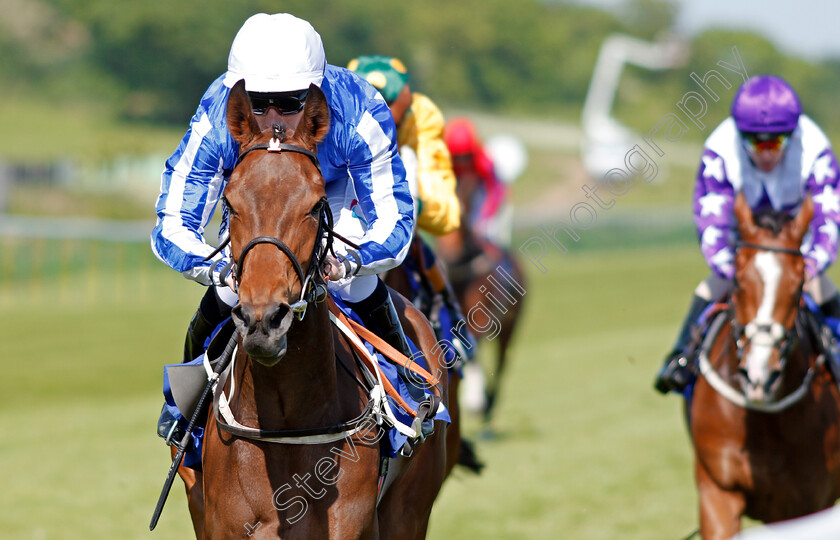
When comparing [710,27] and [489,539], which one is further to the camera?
[710,27]

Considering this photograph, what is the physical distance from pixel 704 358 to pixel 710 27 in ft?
276

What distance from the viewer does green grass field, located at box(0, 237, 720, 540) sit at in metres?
6.75

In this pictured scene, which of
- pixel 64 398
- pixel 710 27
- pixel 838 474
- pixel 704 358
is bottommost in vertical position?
pixel 64 398

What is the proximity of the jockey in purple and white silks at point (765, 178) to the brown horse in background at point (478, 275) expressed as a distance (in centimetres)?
450

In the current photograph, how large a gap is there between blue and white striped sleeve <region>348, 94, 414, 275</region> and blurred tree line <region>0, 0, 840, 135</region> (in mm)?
38087

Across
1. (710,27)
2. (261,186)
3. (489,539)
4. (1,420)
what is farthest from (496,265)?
(710,27)

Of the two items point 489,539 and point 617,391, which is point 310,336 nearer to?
point 489,539

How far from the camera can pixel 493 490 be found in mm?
7453

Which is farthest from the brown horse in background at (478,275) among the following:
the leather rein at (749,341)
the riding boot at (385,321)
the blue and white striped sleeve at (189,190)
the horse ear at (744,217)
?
the blue and white striped sleeve at (189,190)

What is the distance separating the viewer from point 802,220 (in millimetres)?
4715

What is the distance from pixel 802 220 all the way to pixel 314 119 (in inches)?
102

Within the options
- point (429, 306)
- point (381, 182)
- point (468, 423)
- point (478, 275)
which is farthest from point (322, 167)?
point (468, 423)

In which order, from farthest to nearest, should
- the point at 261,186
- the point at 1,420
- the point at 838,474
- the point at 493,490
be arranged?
the point at 1,420 < the point at 493,490 < the point at 838,474 < the point at 261,186

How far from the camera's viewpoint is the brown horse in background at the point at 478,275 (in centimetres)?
992
